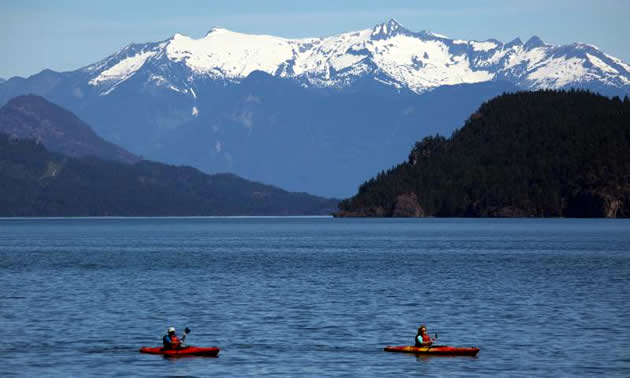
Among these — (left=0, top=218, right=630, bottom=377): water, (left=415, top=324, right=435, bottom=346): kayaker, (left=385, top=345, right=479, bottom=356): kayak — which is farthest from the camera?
(left=415, top=324, right=435, bottom=346): kayaker

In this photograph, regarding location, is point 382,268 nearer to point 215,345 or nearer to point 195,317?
point 195,317

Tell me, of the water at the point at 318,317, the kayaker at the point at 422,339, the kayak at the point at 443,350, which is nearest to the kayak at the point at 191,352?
the water at the point at 318,317

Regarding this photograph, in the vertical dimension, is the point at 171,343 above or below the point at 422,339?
below

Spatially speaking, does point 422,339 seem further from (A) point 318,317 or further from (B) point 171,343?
(A) point 318,317

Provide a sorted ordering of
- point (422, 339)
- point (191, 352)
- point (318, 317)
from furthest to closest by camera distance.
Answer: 1. point (318, 317)
2. point (191, 352)
3. point (422, 339)

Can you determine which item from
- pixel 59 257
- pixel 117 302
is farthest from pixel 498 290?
pixel 59 257

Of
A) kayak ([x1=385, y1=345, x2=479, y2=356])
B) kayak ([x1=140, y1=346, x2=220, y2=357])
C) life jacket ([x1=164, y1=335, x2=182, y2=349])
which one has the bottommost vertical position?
kayak ([x1=140, y1=346, x2=220, y2=357])

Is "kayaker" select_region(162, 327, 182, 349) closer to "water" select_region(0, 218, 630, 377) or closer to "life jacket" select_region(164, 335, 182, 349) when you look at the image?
"life jacket" select_region(164, 335, 182, 349)

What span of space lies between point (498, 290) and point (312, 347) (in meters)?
44.0

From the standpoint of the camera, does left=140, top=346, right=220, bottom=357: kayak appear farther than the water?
Yes

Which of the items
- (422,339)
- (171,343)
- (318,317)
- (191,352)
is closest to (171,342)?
(171,343)

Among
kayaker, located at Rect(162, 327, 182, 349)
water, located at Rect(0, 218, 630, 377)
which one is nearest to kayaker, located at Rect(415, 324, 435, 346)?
water, located at Rect(0, 218, 630, 377)

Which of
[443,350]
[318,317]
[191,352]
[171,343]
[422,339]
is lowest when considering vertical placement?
[191,352]

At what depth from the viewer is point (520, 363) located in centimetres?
7306
